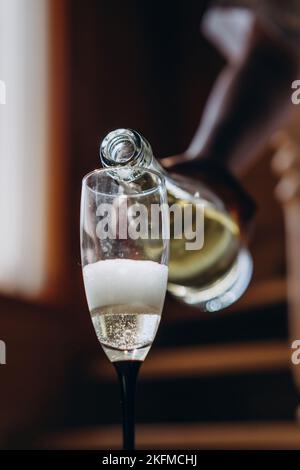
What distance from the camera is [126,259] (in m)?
0.45

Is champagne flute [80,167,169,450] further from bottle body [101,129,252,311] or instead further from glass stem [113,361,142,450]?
bottle body [101,129,252,311]

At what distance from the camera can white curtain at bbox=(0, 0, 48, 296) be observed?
2.21 metres

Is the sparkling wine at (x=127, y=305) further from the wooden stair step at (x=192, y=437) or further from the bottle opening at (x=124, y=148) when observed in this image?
the wooden stair step at (x=192, y=437)

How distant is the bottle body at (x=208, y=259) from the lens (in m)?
0.59

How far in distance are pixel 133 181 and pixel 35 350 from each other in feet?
5.82

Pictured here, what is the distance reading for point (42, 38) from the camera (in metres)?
2.39

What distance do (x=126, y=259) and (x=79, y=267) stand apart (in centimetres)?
176

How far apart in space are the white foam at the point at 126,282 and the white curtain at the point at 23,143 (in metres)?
1.72

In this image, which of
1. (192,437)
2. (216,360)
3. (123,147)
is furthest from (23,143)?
(123,147)

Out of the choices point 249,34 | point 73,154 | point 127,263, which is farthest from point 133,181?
point 73,154

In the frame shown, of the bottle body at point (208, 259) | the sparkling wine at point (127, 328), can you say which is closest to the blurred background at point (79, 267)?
the bottle body at point (208, 259)

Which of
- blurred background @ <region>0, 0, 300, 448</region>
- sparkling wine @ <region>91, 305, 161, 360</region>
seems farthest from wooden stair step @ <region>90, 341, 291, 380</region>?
sparkling wine @ <region>91, 305, 161, 360</region>

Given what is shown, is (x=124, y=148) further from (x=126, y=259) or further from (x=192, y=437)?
(x=192, y=437)

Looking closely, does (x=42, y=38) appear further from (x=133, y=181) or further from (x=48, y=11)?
(x=133, y=181)
